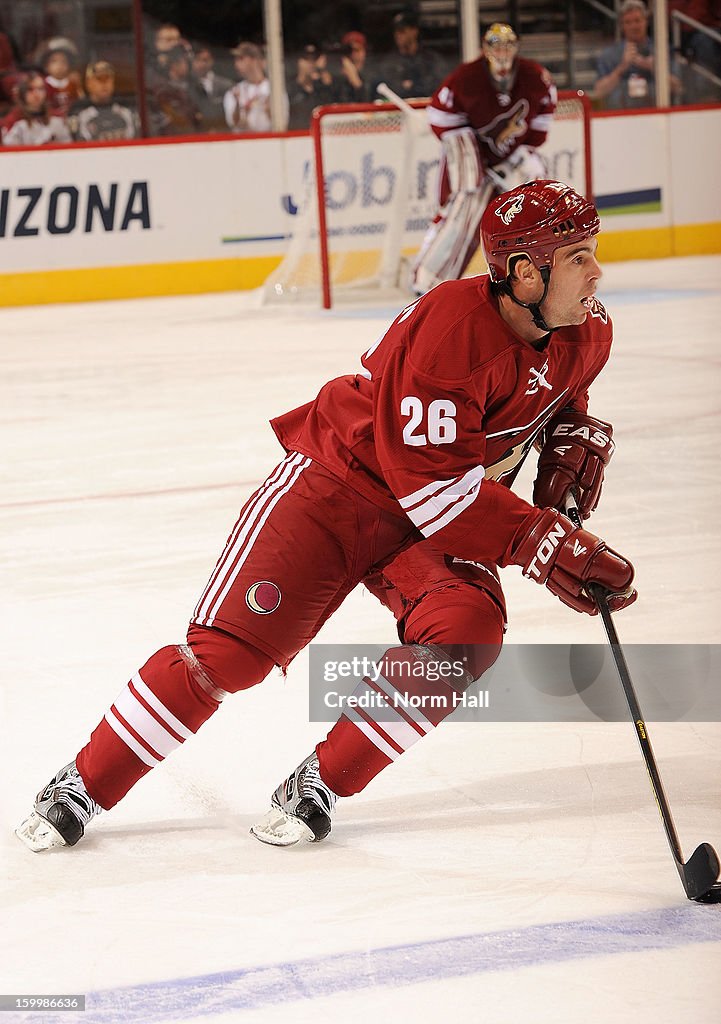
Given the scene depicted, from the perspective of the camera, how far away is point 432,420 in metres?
1.91

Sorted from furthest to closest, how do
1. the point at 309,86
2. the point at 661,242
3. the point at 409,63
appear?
the point at 661,242
the point at 409,63
the point at 309,86

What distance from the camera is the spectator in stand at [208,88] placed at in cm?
979

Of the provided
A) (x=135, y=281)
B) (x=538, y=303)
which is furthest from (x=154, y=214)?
(x=538, y=303)

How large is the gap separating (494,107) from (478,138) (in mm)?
176

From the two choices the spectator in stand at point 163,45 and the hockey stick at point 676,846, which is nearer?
the hockey stick at point 676,846

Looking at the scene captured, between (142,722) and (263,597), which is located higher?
(263,597)

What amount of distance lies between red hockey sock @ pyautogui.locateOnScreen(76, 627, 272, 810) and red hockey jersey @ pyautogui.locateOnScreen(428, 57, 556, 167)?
5963 mm

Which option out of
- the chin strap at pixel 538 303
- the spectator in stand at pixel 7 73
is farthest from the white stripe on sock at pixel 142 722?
the spectator in stand at pixel 7 73

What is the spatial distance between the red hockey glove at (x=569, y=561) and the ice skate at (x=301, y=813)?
0.38m

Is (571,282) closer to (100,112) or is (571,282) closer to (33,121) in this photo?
(33,121)

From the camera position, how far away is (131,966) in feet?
5.42

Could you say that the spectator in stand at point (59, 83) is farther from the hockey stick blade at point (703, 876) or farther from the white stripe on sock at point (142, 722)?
the hockey stick blade at point (703, 876)

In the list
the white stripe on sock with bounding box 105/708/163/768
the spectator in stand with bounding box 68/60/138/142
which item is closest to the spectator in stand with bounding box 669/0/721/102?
the spectator in stand with bounding box 68/60/138/142

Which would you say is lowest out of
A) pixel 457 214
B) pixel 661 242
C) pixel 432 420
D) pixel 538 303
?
pixel 661 242
